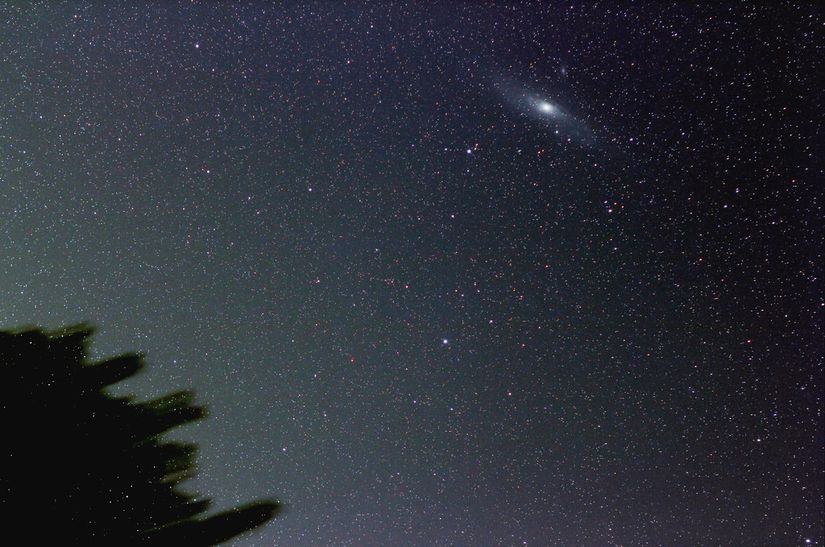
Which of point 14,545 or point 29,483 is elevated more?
point 29,483

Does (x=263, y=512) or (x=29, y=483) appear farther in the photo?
(x=263, y=512)

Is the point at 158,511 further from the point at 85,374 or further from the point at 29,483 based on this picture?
the point at 85,374

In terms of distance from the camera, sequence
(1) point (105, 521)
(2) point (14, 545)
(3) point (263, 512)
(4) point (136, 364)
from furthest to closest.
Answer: (4) point (136, 364), (3) point (263, 512), (1) point (105, 521), (2) point (14, 545)

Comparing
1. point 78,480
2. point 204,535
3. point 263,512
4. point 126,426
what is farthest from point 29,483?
point 263,512

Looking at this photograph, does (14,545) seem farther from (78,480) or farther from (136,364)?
(136,364)

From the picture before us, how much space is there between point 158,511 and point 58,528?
197 mm

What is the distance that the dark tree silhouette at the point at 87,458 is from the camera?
1.00 m

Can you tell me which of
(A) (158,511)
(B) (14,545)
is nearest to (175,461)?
Answer: (A) (158,511)

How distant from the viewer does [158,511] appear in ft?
3.70

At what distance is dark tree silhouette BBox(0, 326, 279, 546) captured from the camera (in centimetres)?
100

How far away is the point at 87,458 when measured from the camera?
110cm

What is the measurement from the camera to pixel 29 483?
1.00m

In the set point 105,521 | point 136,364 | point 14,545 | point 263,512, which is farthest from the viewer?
point 136,364

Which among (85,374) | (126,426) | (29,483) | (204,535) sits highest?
(85,374)
